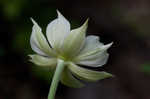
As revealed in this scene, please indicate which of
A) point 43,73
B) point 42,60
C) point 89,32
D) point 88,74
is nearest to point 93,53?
point 88,74

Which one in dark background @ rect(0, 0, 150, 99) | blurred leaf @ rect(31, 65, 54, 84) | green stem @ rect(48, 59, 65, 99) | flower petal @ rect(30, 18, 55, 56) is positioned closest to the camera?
green stem @ rect(48, 59, 65, 99)

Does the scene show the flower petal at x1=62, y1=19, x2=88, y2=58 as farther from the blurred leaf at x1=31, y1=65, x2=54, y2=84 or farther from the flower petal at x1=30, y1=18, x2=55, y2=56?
the blurred leaf at x1=31, y1=65, x2=54, y2=84

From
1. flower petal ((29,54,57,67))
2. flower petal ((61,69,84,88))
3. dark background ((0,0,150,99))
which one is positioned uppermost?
flower petal ((29,54,57,67))

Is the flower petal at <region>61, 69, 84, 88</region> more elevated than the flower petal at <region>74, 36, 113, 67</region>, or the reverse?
the flower petal at <region>74, 36, 113, 67</region>

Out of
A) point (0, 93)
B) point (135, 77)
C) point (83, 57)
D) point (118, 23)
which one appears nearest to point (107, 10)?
point (118, 23)

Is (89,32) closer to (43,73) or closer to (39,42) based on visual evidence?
(43,73)

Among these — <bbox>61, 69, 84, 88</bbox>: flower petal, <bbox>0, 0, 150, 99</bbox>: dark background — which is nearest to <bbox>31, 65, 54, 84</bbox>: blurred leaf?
<bbox>0, 0, 150, 99</bbox>: dark background
